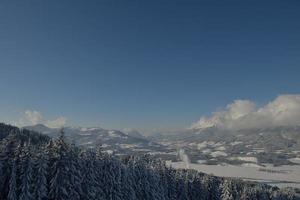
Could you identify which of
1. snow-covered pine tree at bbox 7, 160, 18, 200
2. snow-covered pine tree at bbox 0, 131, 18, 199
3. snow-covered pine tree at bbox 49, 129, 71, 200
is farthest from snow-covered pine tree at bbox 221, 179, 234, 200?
snow-covered pine tree at bbox 7, 160, 18, 200

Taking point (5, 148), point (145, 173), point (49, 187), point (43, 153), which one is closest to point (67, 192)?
point (49, 187)

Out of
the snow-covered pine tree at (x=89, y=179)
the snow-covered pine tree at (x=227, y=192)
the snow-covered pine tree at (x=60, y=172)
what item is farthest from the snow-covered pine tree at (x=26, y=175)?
the snow-covered pine tree at (x=227, y=192)

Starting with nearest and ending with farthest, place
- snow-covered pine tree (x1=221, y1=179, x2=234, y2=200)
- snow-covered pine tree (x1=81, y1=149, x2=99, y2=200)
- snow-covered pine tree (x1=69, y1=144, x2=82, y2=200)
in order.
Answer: snow-covered pine tree (x1=69, y1=144, x2=82, y2=200) < snow-covered pine tree (x1=81, y1=149, x2=99, y2=200) < snow-covered pine tree (x1=221, y1=179, x2=234, y2=200)

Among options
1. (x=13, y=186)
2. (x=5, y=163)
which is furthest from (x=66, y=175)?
(x=5, y=163)

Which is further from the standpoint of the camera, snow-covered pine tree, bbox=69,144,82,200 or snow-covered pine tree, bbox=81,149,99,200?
snow-covered pine tree, bbox=81,149,99,200

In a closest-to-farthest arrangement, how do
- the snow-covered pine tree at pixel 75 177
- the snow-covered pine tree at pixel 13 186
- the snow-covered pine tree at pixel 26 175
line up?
the snow-covered pine tree at pixel 26 175 < the snow-covered pine tree at pixel 13 186 < the snow-covered pine tree at pixel 75 177

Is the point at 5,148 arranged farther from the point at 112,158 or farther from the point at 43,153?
the point at 112,158

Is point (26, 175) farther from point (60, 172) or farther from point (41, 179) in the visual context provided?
point (60, 172)

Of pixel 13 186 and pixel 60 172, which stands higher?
pixel 60 172

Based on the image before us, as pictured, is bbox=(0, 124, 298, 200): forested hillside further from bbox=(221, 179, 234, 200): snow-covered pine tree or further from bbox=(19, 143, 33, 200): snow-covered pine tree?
bbox=(221, 179, 234, 200): snow-covered pine tree

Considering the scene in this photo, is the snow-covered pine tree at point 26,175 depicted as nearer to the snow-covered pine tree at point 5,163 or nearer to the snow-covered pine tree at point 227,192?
the snow-covered pine tree at point 5,163

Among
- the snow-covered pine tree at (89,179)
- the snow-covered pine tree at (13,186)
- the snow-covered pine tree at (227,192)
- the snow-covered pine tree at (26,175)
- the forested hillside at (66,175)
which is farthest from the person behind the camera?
the snow-covered pine tree at (227,192)
